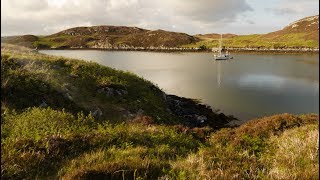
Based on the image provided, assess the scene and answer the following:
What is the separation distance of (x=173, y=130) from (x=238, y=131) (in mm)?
3347

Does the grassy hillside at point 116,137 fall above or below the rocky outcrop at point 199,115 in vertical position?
above

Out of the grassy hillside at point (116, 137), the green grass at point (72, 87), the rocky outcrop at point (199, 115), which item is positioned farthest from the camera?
the rocky outcrop at point (199, 115)

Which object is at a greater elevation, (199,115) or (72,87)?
(72,87)

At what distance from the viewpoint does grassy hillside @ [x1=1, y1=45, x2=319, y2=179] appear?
8422 mm

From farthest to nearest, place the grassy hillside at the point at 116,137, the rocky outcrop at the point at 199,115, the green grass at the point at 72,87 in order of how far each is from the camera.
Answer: the rocky outcrop at the point at 199,115 → the green grass at the point at 72,87 → the grassy hillside at the point at 116,137

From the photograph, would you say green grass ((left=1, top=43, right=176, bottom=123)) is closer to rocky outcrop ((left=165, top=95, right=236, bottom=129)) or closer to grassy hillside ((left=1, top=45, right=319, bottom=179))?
grassy hillside ((left=1, top=45, right=319, bottom=179))

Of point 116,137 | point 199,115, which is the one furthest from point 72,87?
point 116,137

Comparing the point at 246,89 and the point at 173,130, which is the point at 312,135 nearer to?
the point at 173,130

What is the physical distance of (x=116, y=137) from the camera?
42.0 feet

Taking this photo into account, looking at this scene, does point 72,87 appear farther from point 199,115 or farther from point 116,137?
point 116,137

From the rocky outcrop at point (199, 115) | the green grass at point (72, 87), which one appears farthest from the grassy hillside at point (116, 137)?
the rocky outcrop at point (199, 115)

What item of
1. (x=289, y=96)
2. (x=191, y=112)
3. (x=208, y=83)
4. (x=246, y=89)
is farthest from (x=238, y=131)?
(x=208, y=83)

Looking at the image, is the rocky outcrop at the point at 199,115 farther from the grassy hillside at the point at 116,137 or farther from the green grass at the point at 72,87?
the green grass at the point at 72,87

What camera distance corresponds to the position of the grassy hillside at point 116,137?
27.6 ft
